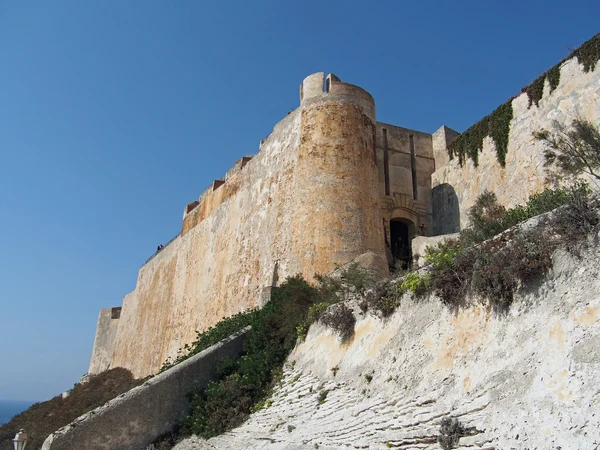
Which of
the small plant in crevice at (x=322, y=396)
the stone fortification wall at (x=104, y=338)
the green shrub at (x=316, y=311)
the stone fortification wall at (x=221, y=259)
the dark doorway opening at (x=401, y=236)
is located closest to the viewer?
the small plant in crevice at (x=322, y=396)

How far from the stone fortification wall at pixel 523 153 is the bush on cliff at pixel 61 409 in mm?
10977

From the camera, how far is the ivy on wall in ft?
42.8

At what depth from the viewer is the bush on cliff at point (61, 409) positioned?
1617 centimetres

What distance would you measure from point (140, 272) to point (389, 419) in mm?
28929

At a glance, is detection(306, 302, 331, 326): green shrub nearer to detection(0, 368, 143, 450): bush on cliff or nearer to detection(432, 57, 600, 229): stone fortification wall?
detection(0, 368, 143, 450): bush on cliff

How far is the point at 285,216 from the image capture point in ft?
55.3

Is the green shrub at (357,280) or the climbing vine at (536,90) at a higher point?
the climbing vine at (536,90)

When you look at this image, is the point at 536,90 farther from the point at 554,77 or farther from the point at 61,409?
the point at 61,409

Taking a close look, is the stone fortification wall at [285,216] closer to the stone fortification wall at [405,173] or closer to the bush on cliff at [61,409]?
the stone fortification wall at [405,173]

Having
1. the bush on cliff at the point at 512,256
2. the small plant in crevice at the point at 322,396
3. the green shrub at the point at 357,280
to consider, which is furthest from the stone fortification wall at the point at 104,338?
the bush on cliff at the point at 512,256

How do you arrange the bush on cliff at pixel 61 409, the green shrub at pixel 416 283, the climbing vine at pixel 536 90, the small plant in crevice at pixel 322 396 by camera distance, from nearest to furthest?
the green shrub at pixel 416 283
the small plant in crevice at pixel 322 396
the climbing vine at pixel 536 90
the bush on cliff at pixel 61 409

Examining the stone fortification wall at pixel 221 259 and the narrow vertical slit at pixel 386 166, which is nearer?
the stone fortification wall at pixel 221 259

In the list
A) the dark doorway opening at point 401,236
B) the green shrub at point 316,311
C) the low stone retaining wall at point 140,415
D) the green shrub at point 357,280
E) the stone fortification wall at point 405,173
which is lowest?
the low stone retaining wall at point 140,415

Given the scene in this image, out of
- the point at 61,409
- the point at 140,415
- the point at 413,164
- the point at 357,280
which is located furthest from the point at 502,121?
the point at 61,409
